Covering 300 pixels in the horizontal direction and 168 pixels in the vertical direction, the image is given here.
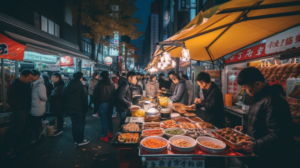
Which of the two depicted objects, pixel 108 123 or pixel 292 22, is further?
pixel 108 123

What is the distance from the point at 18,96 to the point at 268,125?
6788 mm

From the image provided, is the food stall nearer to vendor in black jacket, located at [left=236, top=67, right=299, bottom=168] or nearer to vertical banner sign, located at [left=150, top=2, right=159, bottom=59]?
vendor in black jacket, located at [left=236, top=67, right=299, bottom=168]

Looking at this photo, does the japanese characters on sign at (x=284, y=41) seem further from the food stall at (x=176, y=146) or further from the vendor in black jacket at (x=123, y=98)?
the vendor in black jacket at (x=123, y=98)

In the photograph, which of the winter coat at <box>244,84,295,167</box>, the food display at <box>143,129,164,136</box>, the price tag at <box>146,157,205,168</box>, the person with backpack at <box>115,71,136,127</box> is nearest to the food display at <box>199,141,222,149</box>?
the price tag at <box>146,157,205,168</box>

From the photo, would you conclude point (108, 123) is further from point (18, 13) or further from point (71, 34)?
point (71, 34)

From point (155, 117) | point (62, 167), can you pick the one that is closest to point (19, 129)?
point (62, 167)

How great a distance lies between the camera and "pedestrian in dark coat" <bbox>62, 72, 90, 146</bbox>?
4574mm

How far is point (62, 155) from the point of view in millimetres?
4324

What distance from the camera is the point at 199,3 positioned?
11172mm

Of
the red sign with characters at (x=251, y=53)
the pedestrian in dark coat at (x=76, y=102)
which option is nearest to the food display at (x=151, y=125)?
the pedestrian in dark coat at (x=76, y=102)

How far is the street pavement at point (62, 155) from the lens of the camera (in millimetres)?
3857

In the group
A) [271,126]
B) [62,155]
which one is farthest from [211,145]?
[62,155]

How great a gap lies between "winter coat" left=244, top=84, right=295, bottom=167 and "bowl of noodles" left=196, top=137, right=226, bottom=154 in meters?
0.47

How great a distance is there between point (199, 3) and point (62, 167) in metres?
13.8
